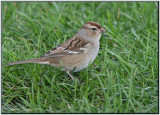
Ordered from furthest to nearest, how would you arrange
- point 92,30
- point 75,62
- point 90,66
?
point 92,30
point 90,66
point 75,62

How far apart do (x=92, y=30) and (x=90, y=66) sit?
0.55m

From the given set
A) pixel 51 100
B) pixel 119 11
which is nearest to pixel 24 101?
pixel 51 100

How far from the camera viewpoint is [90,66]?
4.65 meters

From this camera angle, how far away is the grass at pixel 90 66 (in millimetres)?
3857

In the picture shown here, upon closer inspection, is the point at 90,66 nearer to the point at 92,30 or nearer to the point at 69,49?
the point at 69,49

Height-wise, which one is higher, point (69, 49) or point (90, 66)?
point (69, 49)

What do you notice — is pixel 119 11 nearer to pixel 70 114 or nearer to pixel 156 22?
pixel 156 22

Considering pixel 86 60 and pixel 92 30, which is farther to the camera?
pixel 92 30

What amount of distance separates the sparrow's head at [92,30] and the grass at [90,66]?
0.95 feet

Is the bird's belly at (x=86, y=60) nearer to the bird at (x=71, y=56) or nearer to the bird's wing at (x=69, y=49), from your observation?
the bird at (x=71, y=56)

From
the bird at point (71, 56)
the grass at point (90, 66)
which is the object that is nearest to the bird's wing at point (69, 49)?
the bird at point (71, 56)

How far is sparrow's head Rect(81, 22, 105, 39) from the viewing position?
15.8ft

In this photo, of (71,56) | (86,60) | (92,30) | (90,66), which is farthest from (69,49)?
(92,30)

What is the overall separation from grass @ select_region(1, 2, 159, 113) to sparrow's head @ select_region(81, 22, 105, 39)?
29 cm
